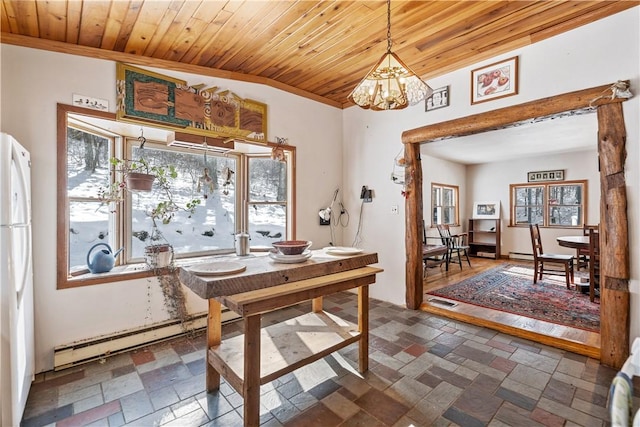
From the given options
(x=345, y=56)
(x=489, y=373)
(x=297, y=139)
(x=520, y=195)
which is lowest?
(x=489, y=373)

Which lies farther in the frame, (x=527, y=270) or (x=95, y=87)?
(x=527, y=270)

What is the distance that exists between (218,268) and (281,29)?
2.02 metres

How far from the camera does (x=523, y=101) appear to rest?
266cm

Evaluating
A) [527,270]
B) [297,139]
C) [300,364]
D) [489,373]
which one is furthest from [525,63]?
[527,270]

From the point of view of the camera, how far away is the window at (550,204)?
6293 millimetres

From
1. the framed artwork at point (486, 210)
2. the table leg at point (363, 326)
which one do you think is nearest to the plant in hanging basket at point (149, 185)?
the table leg at point (363, 326)

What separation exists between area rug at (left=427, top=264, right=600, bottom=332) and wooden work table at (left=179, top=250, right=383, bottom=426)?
2.41 m

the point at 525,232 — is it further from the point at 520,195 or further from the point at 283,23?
the point at 283,23

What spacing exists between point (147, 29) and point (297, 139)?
189cm

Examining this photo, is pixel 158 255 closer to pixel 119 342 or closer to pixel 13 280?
pixel 119 342

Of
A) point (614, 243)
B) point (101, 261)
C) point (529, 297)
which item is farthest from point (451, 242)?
point (101, 261)

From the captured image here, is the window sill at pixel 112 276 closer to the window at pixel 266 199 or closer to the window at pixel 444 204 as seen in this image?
the window at pixel 266 199

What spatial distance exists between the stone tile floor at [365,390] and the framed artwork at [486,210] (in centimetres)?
540

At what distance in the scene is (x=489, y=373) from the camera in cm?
220
